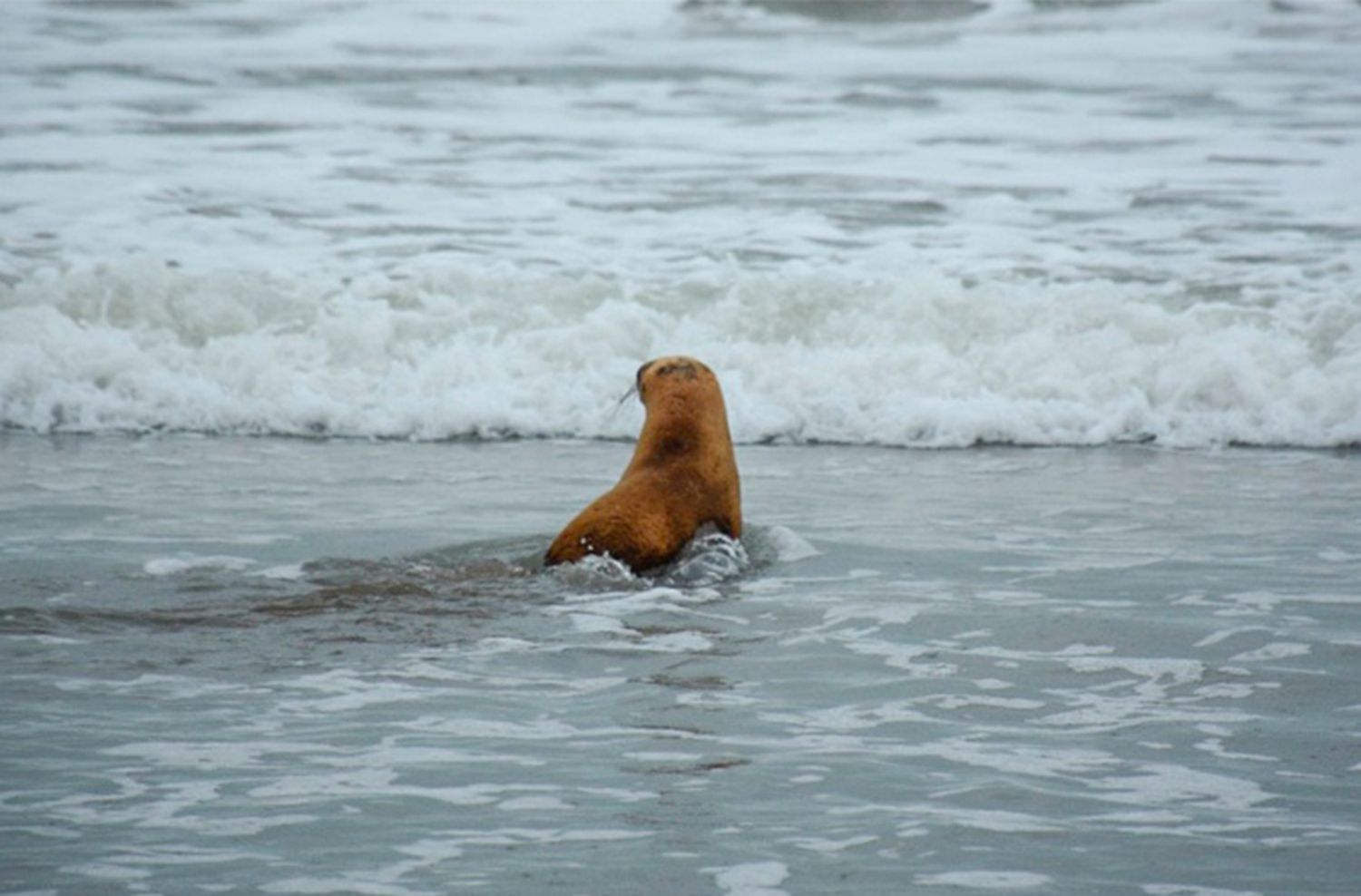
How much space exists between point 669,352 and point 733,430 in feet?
4.57

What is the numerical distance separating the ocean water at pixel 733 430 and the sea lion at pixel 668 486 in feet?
0.33

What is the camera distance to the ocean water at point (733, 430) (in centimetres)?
462

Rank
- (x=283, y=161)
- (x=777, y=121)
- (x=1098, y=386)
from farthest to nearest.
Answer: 1. (x=777, y=121)
2. (x=283, y=161)
3. (x=1098, y=386)

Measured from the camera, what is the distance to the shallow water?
4320 mm

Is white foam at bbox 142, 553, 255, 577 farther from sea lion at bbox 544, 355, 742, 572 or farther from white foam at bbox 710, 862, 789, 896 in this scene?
white foam at bbox 710, 862, 789, 896

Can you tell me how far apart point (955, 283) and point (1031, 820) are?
900 cm

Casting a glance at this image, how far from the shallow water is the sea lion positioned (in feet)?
0.55

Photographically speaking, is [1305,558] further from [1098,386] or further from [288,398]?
[288,398]

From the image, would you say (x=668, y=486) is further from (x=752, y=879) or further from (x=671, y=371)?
(x=752, y=879)

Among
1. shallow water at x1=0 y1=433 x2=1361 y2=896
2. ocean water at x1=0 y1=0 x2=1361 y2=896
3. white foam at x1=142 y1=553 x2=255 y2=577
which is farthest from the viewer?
white foam at x1=142 y1=553 x2=255 y2=577

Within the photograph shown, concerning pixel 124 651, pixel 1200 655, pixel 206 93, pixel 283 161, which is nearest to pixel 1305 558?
pixel 1200 655

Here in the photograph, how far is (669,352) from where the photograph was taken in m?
12.6

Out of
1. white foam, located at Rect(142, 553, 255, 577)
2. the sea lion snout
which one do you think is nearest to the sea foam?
the sea lion snout

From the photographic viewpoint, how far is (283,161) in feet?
57.9
